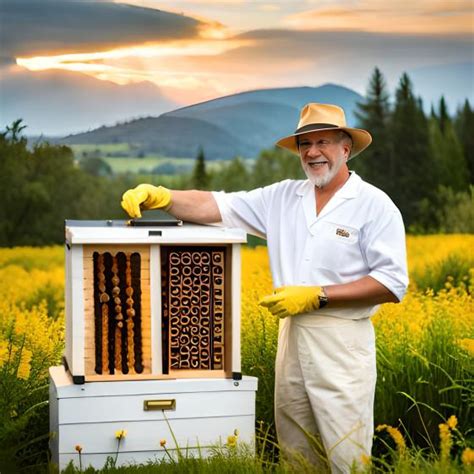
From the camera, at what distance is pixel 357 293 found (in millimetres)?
4590

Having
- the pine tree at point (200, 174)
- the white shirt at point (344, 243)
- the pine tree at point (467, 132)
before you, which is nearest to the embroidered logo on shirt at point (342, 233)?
the white shirt at point (344, 243)

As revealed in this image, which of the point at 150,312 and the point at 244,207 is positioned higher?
the point at 244,207

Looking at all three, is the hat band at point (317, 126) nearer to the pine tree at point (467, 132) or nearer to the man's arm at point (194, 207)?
the man's arm at point (194, 207)

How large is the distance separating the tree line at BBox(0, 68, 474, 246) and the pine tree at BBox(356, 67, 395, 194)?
0.04 feet

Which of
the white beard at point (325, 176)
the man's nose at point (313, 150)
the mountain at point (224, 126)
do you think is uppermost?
the mountain at point (224, 126)

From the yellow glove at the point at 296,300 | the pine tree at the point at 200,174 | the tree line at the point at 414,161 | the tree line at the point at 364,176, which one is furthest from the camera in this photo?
the tree line at the point at 414,161

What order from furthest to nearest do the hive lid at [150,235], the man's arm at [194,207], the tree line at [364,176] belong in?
1. the tree line at [364,176]
2. the man's arm at [194,207]
3. the hive lid at [150,235]

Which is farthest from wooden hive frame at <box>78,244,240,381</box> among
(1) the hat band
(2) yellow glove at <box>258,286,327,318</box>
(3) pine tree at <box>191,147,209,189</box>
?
(3) pine tree at <box>191,147,209,189</box>

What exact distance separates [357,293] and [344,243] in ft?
Answer: 0.83

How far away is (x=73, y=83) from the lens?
10.7 meters

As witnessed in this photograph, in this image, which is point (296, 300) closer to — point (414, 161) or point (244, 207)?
point (244, 207)

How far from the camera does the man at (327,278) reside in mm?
4617

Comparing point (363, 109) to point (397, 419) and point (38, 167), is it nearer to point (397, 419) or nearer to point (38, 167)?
point (38, 167)

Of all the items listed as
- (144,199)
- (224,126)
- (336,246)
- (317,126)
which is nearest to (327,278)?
(336,246)
